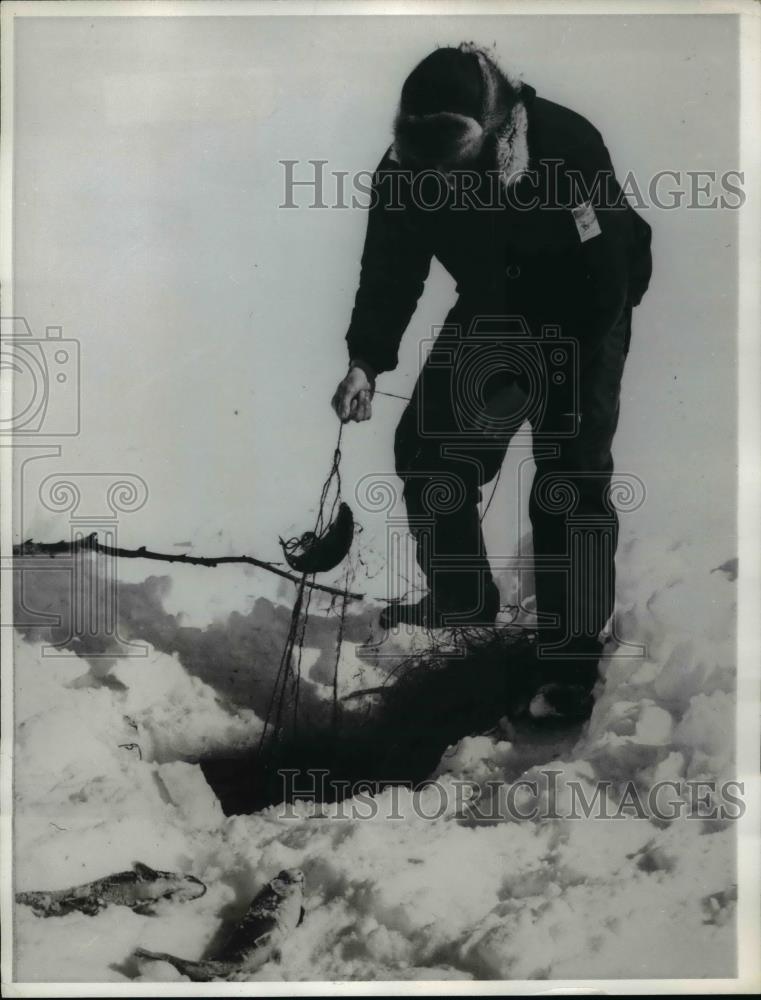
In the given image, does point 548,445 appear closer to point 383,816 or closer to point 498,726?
point 498,726

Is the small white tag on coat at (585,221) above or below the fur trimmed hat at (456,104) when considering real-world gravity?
below

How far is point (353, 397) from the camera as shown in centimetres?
137

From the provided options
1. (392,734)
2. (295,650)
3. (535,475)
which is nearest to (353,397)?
(535,475)

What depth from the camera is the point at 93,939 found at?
4.48ft

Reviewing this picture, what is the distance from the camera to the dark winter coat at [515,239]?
4.44 feet

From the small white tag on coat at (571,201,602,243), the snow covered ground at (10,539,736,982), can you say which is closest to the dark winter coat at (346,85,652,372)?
the small white tag on coat at (571,201,602,243)

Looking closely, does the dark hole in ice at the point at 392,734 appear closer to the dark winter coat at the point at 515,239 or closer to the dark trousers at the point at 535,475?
the dark trousers at the point at 535,475

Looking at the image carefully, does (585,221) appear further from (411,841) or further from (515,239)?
(411,841)

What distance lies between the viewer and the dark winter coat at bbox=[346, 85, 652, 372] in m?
1.35

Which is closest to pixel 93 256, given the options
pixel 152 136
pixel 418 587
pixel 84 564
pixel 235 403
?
pixel 152 136

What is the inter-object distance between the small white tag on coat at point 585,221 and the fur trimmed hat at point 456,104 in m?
0.16

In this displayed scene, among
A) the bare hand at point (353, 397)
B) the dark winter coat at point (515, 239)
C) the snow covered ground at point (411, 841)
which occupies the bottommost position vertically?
the snow covered ground at point (411, 841)

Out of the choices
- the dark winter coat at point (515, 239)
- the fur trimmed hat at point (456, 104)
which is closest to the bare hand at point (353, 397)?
the dark winter coat at point (515, 239)

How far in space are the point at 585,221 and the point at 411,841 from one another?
1.14 metres
